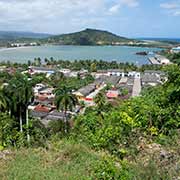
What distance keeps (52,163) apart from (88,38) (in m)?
126

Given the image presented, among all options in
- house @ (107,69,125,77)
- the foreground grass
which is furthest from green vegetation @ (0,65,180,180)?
house @ (107,69,125,77)

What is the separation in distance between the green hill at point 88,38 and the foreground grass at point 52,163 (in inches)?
4732

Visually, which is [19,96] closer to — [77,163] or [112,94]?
[77,163]

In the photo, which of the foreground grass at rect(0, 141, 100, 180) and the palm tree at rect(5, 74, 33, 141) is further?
the palm tree at rect(5, 74, 33, 141)

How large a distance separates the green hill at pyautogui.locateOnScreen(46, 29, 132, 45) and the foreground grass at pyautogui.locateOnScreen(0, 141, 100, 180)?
394 ft

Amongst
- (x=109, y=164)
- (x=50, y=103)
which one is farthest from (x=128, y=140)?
(x=50, y=103)

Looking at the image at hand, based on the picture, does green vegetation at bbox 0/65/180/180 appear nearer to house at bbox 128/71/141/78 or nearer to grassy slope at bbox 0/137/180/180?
grassy slope at bbox 0/137/180/180

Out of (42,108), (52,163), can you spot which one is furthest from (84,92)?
→ (52,163)

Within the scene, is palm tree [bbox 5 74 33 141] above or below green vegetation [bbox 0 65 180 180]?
below

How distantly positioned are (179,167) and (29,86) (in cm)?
1179

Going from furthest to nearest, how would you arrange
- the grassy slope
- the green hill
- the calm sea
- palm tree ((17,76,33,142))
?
the green hill, the calm sea, palm tree ((17,76,33,142)), the grassy slope

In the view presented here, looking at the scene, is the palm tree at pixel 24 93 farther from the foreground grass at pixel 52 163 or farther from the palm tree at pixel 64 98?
the foreground grass at pixel 52 163

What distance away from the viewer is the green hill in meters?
125

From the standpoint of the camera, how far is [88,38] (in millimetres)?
127875
